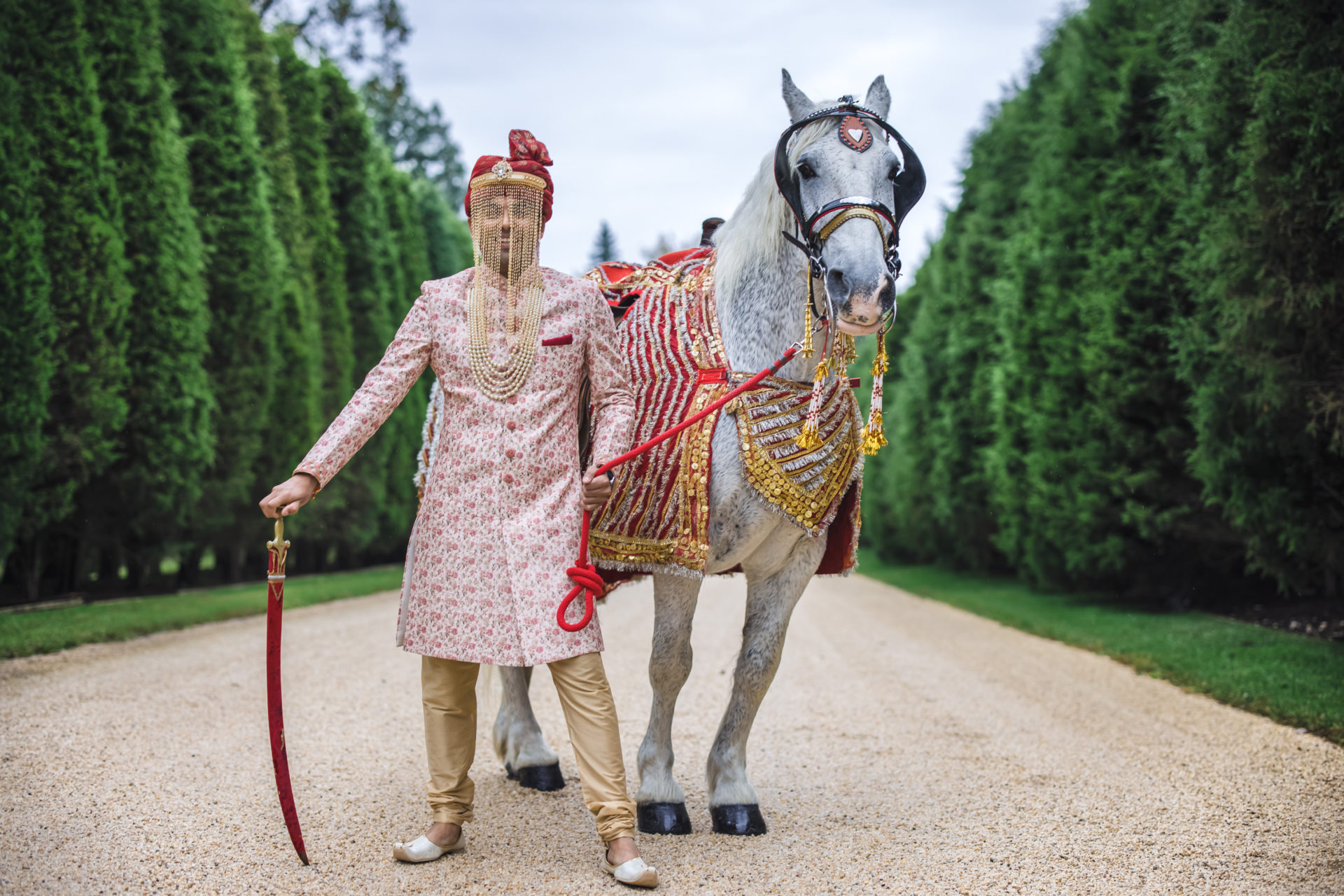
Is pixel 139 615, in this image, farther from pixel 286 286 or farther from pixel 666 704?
pixel 666 704

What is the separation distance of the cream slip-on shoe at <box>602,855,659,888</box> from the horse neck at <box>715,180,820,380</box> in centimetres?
157

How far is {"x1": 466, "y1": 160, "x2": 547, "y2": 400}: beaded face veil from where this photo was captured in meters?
3.13

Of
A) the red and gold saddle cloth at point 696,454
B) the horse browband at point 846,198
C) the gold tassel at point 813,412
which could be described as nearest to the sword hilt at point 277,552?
the red and gold saddle cloth at point 696,454

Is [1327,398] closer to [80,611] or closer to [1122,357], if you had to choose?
[1122,357]

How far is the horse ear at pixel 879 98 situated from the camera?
11.5ft

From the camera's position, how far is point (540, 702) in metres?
6.32

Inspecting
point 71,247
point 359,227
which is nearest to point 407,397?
point 359,227

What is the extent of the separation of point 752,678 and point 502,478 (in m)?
1.18

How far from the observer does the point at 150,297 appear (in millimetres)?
10469

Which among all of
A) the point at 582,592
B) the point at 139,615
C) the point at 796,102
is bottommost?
the point at 139,615

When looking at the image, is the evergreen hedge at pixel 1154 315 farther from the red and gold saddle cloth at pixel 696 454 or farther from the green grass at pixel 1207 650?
the red and gold saddle cloth at pixel 696 454

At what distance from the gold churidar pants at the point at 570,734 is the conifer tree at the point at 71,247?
7.21 metres

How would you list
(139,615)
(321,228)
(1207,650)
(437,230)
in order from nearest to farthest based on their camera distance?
(1207,650)
(139,615)
(321,228)
(437,230)

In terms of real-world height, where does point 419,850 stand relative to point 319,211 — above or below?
below
